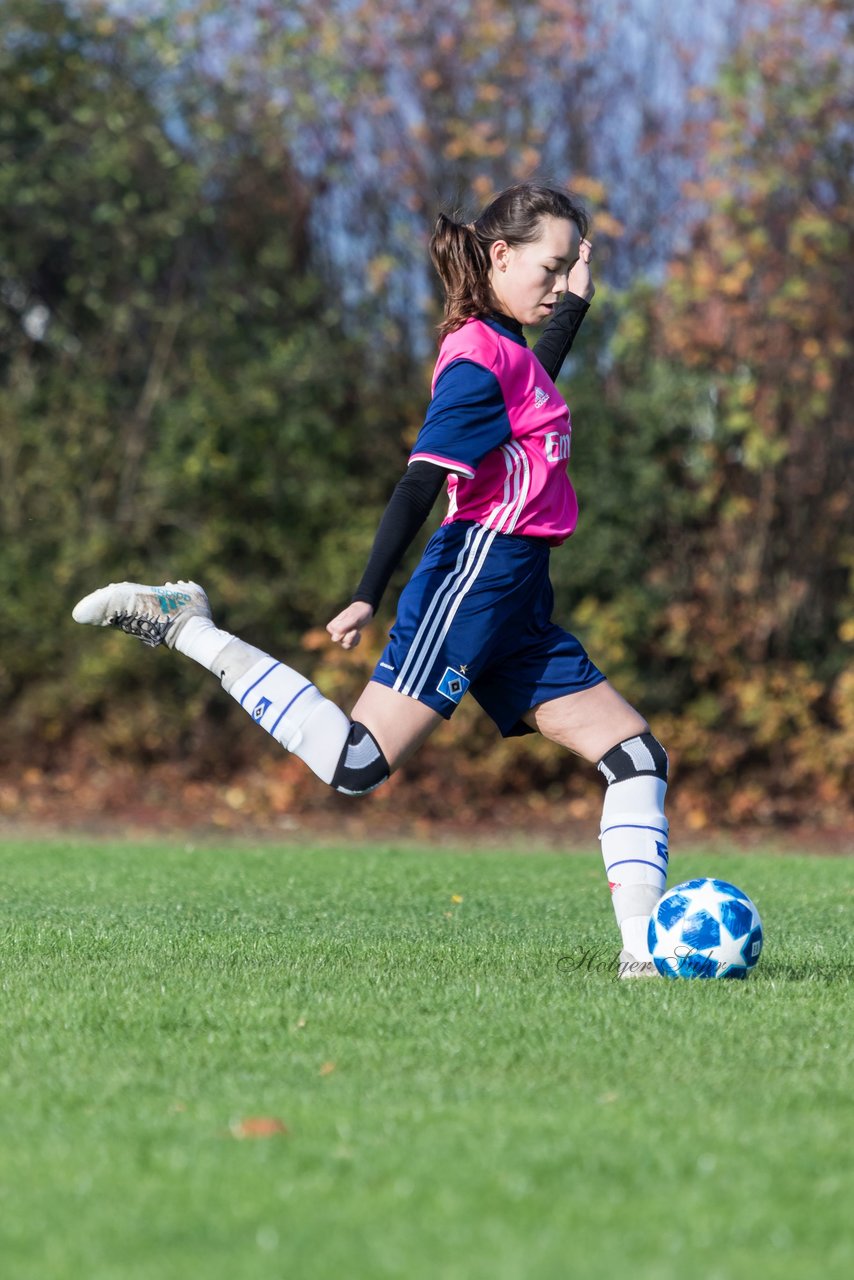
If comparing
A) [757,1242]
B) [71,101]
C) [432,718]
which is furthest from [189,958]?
[71,101]

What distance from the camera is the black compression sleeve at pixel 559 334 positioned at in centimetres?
581

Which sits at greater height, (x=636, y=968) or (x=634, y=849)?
(x=634, y=849)

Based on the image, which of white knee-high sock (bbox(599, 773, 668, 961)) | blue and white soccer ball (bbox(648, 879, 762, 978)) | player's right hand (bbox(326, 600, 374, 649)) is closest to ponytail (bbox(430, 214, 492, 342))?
player's right hand (bbox(326, 600, 374, 649))

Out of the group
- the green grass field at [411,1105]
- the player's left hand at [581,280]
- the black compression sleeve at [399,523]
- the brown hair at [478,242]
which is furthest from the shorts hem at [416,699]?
the player's left hand at [581,280]

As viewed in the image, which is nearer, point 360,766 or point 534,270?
point 360,766

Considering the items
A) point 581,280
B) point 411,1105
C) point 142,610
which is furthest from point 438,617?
point 411,1105

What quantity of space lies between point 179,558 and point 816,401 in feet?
15.9

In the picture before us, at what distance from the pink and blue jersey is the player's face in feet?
0.34

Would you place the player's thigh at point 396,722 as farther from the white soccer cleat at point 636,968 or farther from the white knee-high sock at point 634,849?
the white soccer cleat at point 636,968

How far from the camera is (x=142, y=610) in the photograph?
5246mm

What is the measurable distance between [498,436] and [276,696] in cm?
102

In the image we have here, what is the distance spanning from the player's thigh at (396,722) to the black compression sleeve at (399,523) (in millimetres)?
380

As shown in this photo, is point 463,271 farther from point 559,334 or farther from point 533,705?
point 533,705

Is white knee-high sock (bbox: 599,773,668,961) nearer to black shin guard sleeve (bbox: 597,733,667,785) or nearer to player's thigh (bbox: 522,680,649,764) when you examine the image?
black shin guard sleeve (bbox: 597,733,667,785)
